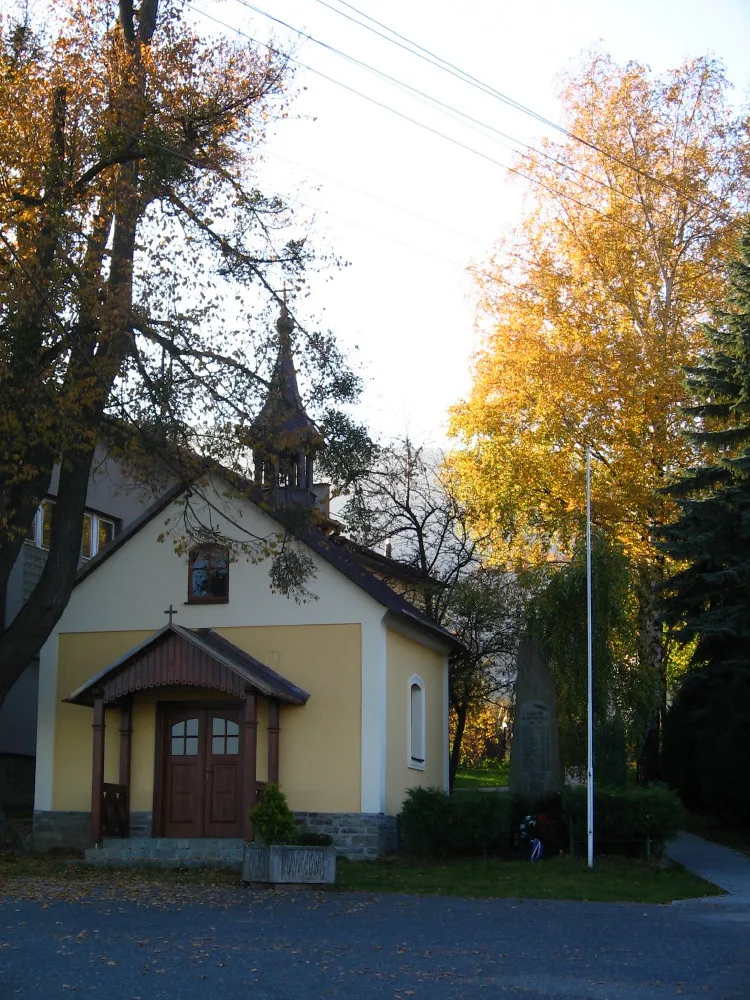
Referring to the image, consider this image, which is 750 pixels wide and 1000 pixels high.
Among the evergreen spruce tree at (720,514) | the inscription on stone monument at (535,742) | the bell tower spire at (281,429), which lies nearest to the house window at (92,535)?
the bell tower spire at (281,429)

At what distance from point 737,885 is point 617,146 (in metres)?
18.3

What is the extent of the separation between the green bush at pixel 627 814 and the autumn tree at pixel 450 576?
6985 millimetres

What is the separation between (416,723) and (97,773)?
6516 mm

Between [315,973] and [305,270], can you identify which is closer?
[315,973]

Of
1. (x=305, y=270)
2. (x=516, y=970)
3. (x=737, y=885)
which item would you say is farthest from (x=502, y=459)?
(x=516, y=970)

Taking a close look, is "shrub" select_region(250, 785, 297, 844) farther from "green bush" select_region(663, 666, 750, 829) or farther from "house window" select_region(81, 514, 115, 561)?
"house window" select_region(81, 514, 115, 561)

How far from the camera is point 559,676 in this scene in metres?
25.0

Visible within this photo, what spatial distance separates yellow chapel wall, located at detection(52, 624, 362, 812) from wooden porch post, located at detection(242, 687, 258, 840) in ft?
5.00

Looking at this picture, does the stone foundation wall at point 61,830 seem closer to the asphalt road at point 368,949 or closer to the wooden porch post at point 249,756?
the wooden porch post at point 249,756

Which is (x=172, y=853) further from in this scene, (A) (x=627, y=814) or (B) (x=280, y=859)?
(A) (x=627, y=814)

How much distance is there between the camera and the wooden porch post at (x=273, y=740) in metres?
21.0

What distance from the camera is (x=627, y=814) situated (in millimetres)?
19891

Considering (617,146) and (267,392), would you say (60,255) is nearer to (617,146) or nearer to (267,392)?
(267,392)

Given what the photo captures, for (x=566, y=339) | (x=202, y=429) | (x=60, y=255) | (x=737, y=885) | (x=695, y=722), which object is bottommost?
(x=737, y=885)
